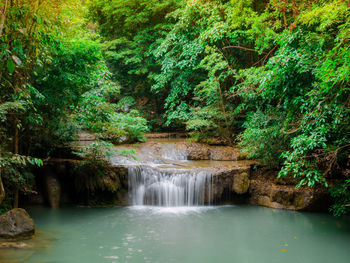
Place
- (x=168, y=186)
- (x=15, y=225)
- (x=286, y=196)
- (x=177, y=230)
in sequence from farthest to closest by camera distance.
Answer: (x=168, y=186), (x=286, y=196), (x=177, y=230), (x=15, y=225)

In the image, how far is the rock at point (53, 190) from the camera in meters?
8.55

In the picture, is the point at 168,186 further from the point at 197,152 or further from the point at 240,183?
the point at 197,152

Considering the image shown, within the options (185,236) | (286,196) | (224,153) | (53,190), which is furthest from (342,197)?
(53,190)

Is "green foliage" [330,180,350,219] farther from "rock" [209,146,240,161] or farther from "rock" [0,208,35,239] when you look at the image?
"rock" [0,208,35,239]

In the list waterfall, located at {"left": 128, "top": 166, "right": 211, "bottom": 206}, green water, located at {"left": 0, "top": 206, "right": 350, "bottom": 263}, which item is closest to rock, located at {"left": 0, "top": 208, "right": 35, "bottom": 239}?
green water, located at {"left": 0, "top": 206, "right": 350, "bottom": 263}

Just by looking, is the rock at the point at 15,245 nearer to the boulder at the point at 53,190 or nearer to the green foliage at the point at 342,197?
the boulder at the point at 53,190

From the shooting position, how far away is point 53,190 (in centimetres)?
863

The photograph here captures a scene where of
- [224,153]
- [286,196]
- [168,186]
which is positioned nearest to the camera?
[286,196]

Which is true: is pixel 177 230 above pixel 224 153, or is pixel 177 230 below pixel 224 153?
below

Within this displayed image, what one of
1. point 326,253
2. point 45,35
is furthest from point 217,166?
point 45,35

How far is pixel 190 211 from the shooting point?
8156 millimetres

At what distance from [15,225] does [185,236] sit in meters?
3.39

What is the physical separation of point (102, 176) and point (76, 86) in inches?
115

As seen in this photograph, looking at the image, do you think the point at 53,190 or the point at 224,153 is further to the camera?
the point at 224,153
